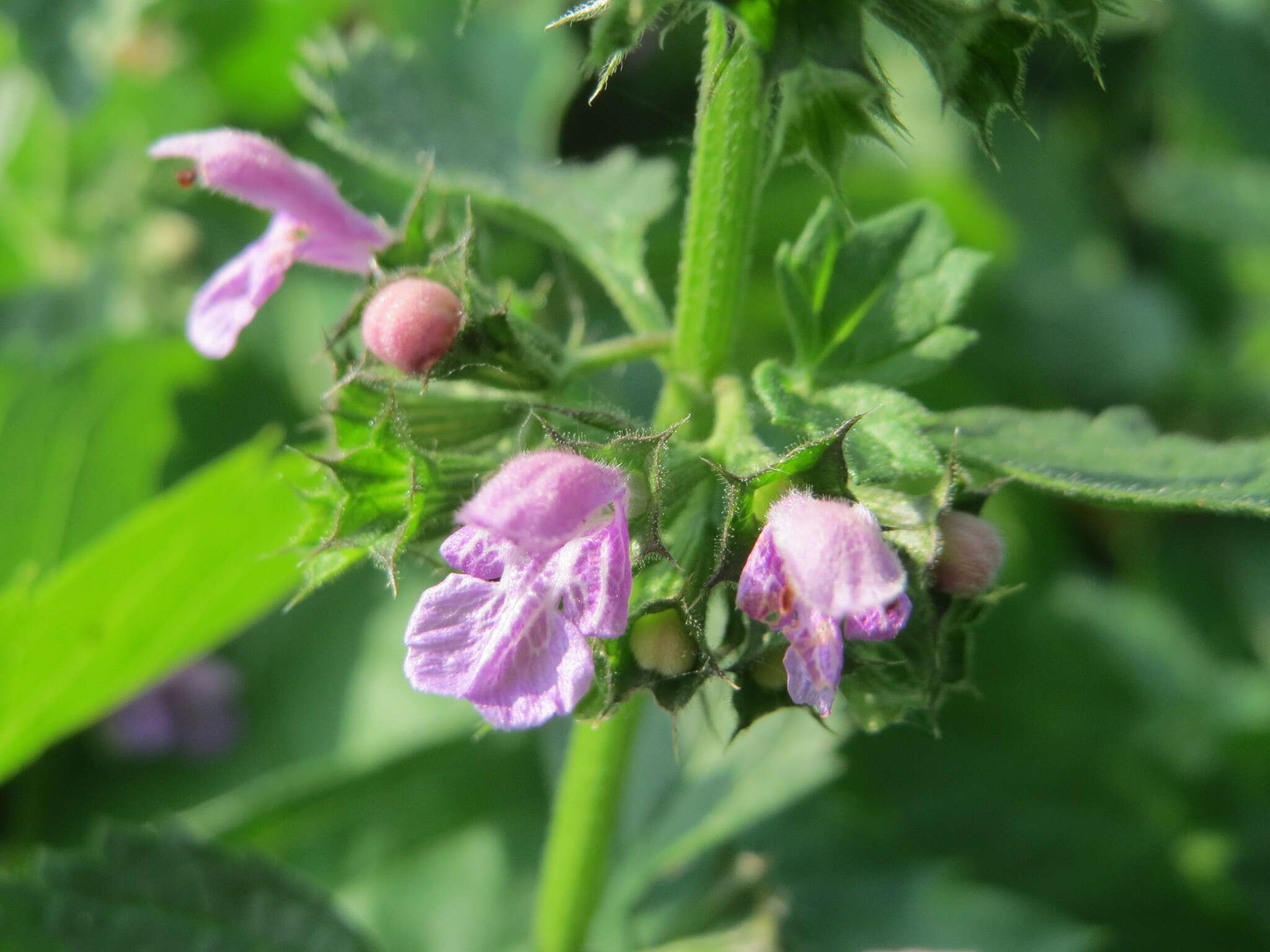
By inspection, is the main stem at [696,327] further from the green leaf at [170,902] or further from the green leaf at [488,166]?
the green leaf at [170,902]

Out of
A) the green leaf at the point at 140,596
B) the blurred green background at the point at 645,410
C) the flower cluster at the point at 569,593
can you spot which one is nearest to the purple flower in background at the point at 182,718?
the blurred green background at the point at 645,410

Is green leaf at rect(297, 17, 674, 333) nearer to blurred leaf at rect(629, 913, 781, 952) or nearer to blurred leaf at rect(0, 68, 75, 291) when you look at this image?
blurred leaf at rect(629, 913, 781, 952)

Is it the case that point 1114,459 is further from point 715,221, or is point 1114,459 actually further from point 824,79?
point 824,79

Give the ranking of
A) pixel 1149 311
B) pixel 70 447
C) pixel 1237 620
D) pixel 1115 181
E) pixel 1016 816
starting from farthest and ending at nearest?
1. pixel 1115 181
2. pixel 1149 311
3. pixel 1237 620
4. pixel 1016 816
5. pixel 70 447

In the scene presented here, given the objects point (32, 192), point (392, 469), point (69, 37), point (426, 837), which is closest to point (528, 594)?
point (392, 469)

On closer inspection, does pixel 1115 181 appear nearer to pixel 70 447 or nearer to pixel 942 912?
pixel 942 912

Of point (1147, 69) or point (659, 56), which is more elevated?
point (659, 56)

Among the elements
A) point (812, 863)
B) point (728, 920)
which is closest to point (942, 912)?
point (812, 863)
